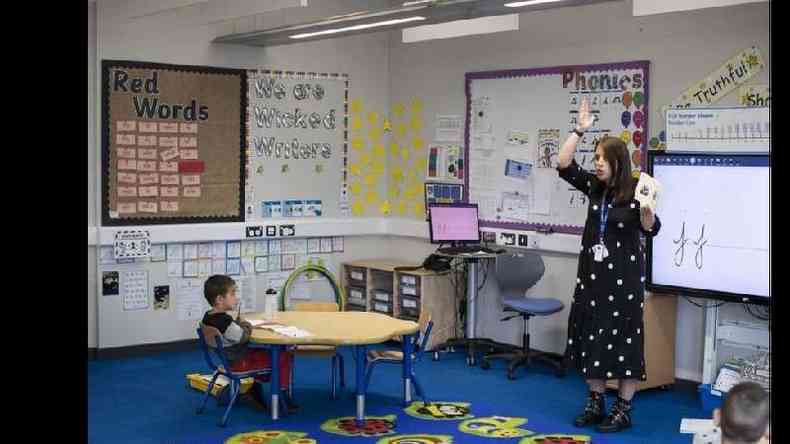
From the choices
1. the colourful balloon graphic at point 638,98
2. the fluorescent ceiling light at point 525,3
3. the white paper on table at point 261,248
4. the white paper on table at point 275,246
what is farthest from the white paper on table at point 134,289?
the colourful balloon graphic at point 638,98

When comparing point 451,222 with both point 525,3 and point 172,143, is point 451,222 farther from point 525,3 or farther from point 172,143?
point 525,3

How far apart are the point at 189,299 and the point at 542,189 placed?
3.13m

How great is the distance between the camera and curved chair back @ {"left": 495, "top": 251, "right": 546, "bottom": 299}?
784cm

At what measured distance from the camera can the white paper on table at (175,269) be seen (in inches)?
327

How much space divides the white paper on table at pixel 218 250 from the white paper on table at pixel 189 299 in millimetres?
257

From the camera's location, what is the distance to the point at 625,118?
23.9ft

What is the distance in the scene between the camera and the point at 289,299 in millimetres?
9000

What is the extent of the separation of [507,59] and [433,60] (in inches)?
37.3

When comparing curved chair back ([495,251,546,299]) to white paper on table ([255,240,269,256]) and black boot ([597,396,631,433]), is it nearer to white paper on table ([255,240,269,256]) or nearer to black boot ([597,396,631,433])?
black boot ([597,396,631,433])

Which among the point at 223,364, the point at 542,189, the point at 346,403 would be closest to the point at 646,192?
the point at 542,189

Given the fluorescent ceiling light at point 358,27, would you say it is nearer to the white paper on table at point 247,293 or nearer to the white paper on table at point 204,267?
the white paper on table at point 204,267

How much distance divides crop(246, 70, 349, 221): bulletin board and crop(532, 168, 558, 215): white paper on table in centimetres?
205
